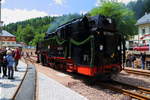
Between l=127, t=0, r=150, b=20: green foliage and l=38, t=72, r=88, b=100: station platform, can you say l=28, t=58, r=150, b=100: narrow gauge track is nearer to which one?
l=38, t=72, r=88, b=100: station platform

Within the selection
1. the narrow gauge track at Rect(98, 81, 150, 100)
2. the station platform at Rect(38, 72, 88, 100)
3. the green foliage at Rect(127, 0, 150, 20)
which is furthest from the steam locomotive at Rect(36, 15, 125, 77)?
the green foliage at Rect(127, 0, 150, 20)

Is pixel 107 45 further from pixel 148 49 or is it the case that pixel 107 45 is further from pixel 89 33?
pixel 148 49

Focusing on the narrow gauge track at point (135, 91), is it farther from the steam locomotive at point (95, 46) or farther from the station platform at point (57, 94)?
the station platform at point (57, 94)

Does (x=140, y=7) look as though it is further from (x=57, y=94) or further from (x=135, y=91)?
(x=57, y=94)

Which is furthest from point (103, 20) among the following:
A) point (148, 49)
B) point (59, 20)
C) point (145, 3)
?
point (145, 3)

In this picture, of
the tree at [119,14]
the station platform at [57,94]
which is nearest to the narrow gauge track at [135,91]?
the station platform at [57,94]

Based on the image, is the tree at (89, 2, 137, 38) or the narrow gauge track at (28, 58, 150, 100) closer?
the narrow gauge track at (28, 58, 150, 100)

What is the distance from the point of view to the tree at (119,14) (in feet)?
117

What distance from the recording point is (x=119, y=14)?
35781 millimetres

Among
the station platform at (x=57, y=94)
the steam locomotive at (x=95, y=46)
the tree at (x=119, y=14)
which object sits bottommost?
the station platform at (x=57, y=94)

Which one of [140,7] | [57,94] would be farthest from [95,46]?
[140,7]

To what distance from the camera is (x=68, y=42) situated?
1195 centimetres

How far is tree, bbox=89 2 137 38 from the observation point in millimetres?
35781

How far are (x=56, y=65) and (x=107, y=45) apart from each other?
6.75 m
